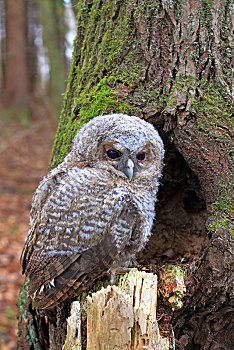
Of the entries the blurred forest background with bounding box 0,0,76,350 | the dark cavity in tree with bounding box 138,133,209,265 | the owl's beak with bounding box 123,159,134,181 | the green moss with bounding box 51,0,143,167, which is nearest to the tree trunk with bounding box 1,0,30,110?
the blurred forest background with bounding box 0,0,76,350

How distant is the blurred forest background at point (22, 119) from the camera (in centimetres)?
723

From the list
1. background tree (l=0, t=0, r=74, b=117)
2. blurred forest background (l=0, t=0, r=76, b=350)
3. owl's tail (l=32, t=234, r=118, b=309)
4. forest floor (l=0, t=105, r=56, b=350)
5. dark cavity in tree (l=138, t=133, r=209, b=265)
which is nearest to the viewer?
owl's tail (l=32, t=234, r=118, b=309)

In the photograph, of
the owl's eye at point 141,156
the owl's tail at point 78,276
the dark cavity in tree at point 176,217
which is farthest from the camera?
the dark cavity in tree at point 176,217

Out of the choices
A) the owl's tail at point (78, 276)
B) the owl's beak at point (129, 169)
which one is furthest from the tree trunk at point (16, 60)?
the owl's tail at point (78, 276)

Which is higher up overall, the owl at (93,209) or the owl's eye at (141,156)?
the owl's eye at (141,156)

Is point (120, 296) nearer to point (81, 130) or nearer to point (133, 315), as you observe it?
point (133, 315)

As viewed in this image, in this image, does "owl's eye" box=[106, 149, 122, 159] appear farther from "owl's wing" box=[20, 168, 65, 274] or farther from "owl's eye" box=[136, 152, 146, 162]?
"owl's wing" box=[20, 168, 65, 274]

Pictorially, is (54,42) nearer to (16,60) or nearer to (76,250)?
(16,60)

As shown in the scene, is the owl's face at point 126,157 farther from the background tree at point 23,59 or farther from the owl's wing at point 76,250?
the background tree at point 23,59

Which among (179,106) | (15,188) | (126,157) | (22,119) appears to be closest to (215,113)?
(179,106)

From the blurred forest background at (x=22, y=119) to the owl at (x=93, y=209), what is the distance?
11.6 ft

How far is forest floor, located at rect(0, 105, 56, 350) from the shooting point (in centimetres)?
590

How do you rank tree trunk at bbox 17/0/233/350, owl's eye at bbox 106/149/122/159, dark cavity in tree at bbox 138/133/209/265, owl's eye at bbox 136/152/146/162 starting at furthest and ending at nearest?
dark cavity in tree at bbox 138/133/209/265 → owl's eye at bbox 136/152/146/162 → owl's eye at bbox 106/149/122/159 → tree trunk at bbox 17/0/233/350

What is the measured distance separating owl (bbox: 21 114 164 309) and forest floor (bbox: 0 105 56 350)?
107 cm
